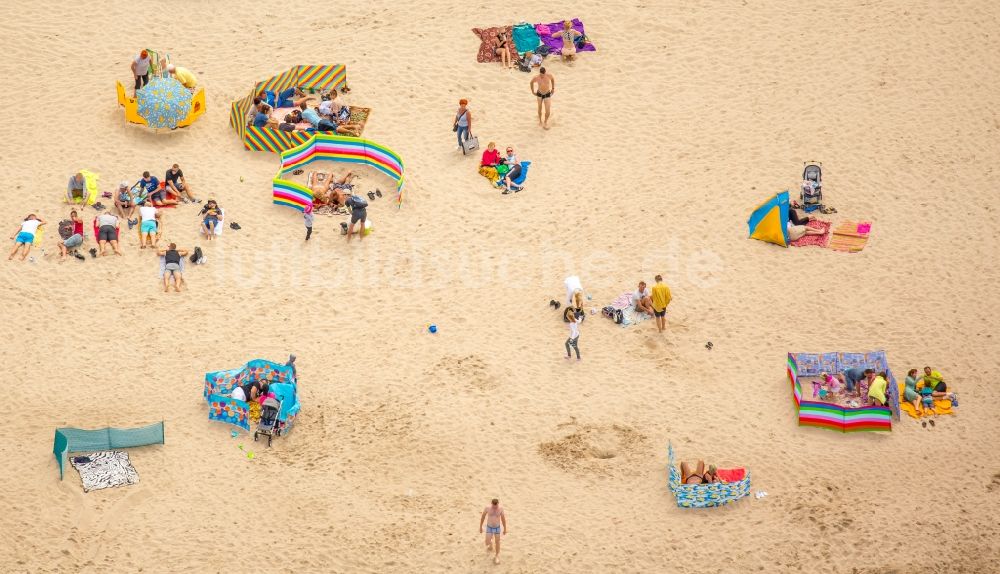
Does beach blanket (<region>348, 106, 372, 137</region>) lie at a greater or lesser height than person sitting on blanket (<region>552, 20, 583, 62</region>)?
lesser

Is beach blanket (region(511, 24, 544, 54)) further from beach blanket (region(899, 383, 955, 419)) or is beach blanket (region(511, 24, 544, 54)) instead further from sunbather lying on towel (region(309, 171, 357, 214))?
beach blanket (region(899, 383, 955, 419))

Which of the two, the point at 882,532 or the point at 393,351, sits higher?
the point at 393,351

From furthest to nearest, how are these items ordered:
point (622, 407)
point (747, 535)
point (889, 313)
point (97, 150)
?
point (97, 150) < point (889, 313) < point (622, 407) < point (747, 535)

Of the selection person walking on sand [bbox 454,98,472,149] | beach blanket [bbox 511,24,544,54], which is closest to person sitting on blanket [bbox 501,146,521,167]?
person walking on sand [bbox 454,98,472,149]

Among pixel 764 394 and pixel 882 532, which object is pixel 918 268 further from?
pixel 882 532

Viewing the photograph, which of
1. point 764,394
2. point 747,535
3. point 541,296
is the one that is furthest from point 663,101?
point 747,535

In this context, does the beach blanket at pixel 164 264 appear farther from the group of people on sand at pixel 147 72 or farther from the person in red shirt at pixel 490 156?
the person in red shirt at pixel 490 156
